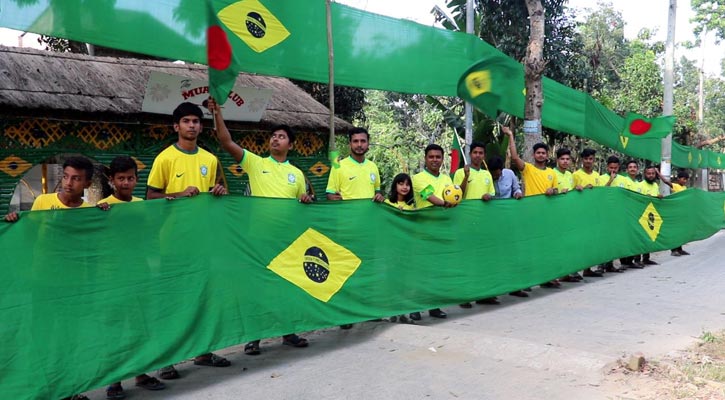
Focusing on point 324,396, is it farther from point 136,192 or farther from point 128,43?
point 136,192

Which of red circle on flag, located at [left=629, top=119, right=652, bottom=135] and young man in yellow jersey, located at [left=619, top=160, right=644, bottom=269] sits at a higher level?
red circle on flag, located at [left=629, top=119, right=652, bottom=135]

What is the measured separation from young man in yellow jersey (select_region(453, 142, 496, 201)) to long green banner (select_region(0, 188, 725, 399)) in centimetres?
23

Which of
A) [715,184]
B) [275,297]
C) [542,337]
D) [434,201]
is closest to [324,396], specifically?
[275,297]

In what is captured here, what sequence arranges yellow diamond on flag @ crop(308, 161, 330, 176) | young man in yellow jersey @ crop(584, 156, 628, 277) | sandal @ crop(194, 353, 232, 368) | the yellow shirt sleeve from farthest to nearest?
1. yellow diamond on flag @ crop(308, 161, 330, 176)
2. young man in yellow jersey @ crop(584, 156, 628, 277)
3. the yellow shirt sleeve
4. sandal @ crop(194, 353, 232, 368)

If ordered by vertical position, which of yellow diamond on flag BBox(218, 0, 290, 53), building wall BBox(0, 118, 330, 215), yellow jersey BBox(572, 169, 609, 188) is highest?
yellow diamond on flag BBox(218, 0, 290, 53)

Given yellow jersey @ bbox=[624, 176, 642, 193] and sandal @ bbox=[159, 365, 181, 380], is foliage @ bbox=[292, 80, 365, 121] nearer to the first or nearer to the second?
yellow jersey @ bbox=[624, 176, 642, 193]

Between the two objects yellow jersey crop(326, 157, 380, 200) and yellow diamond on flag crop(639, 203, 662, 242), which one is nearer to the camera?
yellow jersey crop(326, 157, 380, 200)

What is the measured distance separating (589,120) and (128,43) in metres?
8.85

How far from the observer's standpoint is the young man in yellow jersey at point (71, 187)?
4.20 meters

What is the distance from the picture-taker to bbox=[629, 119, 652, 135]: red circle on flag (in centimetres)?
1295

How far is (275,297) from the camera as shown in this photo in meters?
5.14

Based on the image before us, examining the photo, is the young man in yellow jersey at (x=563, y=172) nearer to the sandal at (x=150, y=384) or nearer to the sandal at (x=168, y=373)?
the sandal at (x=168, y=373)

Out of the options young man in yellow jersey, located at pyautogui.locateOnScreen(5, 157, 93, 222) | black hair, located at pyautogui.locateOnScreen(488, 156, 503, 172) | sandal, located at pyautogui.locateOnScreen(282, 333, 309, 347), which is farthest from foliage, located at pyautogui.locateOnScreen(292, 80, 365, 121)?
young man in yellow jersey, located at pyautogui.locateOnScreen(5, 157, 93, 222)

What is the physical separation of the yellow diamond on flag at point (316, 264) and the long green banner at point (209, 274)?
0.04 ft
